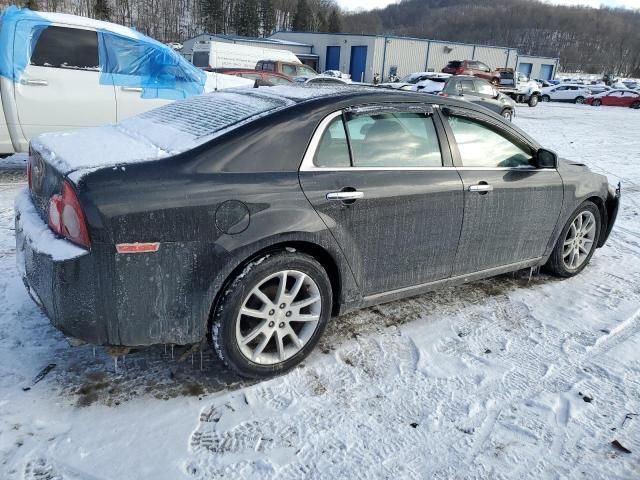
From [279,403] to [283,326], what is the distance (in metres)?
0.41

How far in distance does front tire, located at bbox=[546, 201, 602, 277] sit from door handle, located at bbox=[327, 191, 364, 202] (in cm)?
229

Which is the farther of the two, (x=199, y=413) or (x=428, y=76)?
(x=428, y=76)

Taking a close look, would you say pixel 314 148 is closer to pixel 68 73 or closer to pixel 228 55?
pixel 68 73

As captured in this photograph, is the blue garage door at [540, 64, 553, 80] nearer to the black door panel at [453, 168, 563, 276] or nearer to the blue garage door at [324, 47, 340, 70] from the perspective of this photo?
the blue garage door at [324, 47, 340, 70]

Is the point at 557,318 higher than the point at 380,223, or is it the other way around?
the point at 380,223

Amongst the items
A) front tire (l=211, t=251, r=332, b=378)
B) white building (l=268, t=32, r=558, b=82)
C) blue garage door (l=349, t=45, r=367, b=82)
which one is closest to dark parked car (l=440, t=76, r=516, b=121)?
front tire (l=211, t=251, r=332, b=378)

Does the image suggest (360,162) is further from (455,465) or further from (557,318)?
(557,318)

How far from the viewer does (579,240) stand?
460cm

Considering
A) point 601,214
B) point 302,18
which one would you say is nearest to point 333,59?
point 302,18

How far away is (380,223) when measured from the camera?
308cm

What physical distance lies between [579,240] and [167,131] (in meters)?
3.58

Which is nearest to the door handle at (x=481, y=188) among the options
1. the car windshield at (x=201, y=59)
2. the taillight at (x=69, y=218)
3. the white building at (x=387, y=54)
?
the taillight at (x=69, y=218)

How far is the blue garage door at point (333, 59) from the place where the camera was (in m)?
55.1

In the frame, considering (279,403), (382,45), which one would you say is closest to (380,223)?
(279,403)
